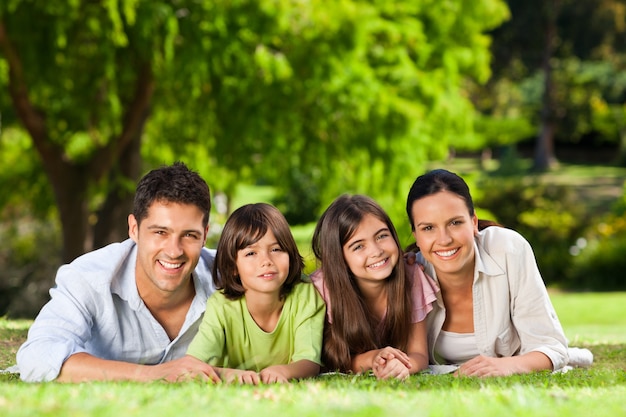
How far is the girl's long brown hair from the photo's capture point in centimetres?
504

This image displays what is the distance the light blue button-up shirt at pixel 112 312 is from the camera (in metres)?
4.86

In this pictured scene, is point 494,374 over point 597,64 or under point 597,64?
under

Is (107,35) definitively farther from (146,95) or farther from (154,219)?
(154,219)

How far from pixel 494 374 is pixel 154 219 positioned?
2.05 meters

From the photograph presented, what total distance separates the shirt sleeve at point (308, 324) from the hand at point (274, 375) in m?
0.26

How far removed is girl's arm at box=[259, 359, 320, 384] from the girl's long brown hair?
24 centimetres

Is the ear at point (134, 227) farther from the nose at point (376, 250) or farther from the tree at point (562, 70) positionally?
the tree at point (562, 70)

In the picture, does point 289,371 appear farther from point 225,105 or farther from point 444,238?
point 225,105

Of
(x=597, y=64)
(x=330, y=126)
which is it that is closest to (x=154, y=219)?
(x=330, y=126)

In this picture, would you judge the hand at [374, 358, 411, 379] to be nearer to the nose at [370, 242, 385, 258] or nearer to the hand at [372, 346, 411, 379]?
the hand at [372, 346, 411, 379]

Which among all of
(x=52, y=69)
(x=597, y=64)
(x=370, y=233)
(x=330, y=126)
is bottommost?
(x=370, y=233)

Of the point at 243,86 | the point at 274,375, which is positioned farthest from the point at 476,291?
the point at 243,86

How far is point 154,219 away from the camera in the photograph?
4844 millimetres

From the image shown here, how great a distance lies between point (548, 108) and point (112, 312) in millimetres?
38672
